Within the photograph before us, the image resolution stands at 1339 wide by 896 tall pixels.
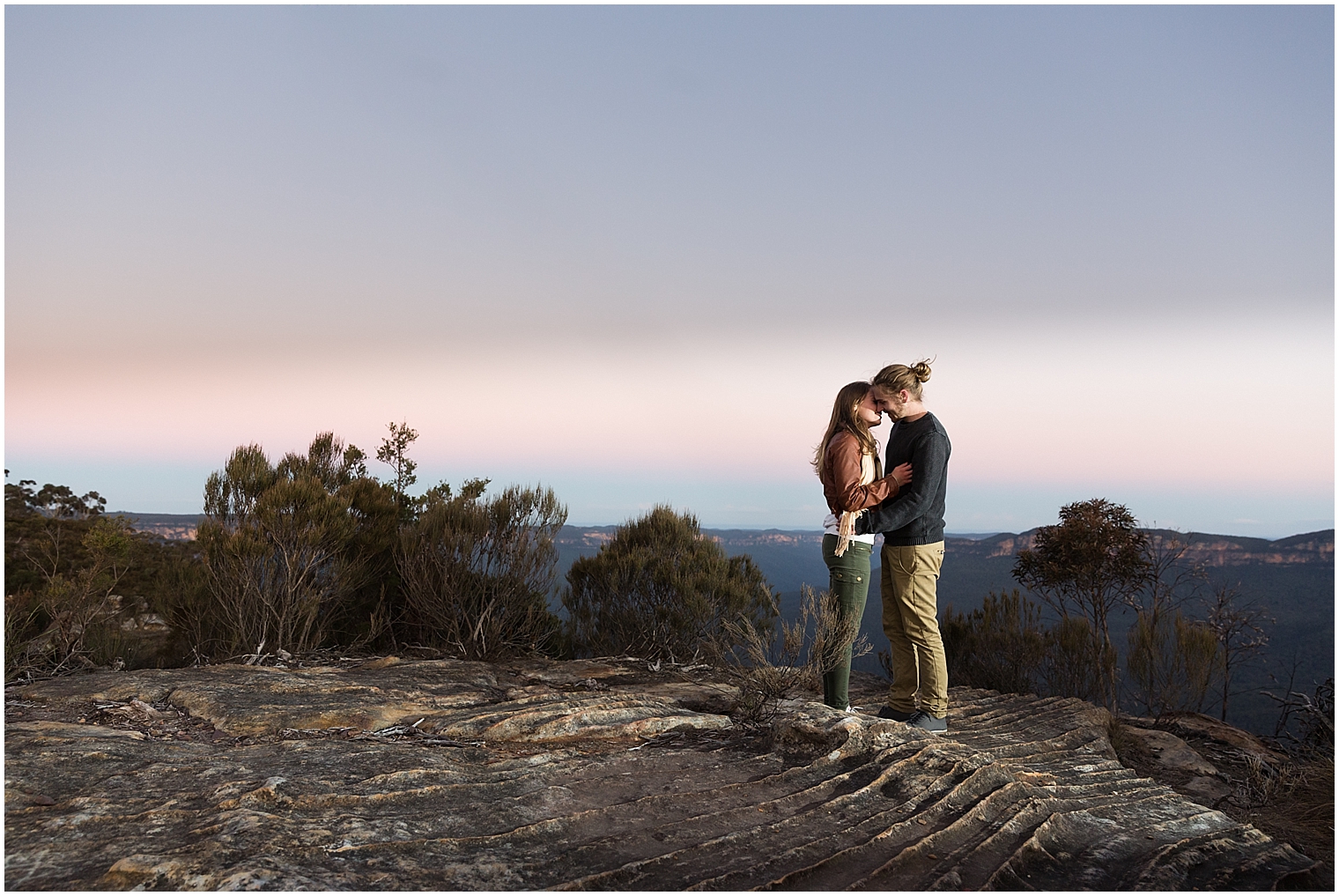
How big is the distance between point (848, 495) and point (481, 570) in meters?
3.73

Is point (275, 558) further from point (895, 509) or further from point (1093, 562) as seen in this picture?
point (1093, 562)

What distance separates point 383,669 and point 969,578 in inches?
365

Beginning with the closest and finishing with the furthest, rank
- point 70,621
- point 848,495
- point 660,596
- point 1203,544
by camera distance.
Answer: point 848,495 → point 70,621 → point 660,596 → point 1203,544

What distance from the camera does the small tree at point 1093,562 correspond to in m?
8.06

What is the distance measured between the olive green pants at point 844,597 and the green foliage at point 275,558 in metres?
4.18

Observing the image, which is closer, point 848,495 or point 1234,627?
point 848,495

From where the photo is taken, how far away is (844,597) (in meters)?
4.24

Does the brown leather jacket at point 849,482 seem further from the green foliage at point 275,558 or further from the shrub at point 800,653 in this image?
the green foliage at point 275,558

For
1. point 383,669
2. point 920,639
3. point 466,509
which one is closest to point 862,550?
point 920,639

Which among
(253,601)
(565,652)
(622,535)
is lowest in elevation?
(565,652)

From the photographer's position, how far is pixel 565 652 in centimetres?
712

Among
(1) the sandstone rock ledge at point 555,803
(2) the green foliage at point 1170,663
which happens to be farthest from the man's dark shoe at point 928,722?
(2) the green foliage at point 1170,663

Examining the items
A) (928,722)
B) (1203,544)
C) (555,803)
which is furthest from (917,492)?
(1203,544)

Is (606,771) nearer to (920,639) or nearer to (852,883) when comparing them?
(852,883)
